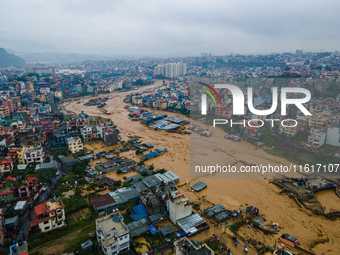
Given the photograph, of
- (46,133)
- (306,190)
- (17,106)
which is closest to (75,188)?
(46,133)

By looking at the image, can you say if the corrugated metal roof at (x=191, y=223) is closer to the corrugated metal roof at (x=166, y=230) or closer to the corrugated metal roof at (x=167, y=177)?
the corrugated metal roof at (x=166, y=230)

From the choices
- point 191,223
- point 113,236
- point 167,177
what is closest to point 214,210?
point 191,223

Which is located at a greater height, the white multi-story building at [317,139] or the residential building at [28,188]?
the white multi-story building at [317,139]

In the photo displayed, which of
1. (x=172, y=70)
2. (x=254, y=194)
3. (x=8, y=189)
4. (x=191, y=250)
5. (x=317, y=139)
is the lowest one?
(x=254, y=194)

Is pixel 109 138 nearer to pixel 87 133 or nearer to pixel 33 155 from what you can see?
pixel 87 133

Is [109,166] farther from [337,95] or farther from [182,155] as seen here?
[337,95]

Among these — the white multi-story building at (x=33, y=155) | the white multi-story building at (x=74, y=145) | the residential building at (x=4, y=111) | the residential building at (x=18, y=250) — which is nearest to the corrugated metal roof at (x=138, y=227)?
the residential building at (x=18, y=250)

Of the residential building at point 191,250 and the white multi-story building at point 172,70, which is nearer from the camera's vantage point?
the residential building at point 191,250
